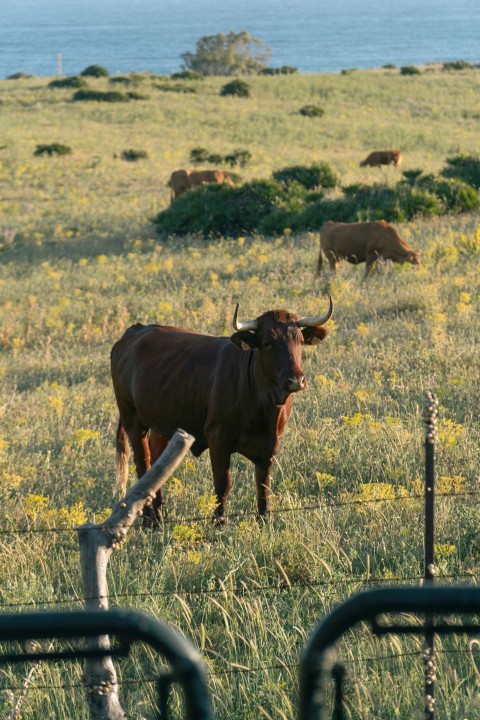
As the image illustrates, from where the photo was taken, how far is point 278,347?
610 centimetres

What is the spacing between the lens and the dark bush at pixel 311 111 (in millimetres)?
47281

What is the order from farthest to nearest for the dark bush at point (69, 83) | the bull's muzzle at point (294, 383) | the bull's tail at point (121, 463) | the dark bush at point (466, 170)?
the dark bush at point (69, 83)
the dark bush at point (466, 170)
the bull's tail at point (121, 463)
the bull's muzzle at point (294, 383)

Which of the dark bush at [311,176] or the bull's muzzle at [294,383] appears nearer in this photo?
the bull's muzzle at [294,383]

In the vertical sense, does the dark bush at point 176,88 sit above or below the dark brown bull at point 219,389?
above

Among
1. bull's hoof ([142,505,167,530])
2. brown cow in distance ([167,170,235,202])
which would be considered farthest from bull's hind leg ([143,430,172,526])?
brown cow in distance ([167,170,235,202])

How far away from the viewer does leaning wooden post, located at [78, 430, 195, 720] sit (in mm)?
3625

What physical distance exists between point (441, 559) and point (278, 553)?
0.92 metres

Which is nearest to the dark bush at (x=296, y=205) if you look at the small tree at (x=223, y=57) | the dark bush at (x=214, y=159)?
the dark bush at (x=214, y=159)

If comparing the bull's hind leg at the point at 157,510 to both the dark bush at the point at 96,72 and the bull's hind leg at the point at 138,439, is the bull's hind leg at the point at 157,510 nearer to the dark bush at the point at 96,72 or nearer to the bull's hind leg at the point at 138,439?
the bull's hind leg at the point at 138,439

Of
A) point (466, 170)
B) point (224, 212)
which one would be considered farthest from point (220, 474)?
point (466, 170)

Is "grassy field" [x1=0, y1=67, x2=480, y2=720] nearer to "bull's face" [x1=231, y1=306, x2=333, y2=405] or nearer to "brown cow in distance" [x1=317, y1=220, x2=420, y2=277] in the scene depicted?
"brown cow in distance" [x1=317, y1=220, x2=420, y2=277]

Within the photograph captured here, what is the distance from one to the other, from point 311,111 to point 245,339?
4294 cm

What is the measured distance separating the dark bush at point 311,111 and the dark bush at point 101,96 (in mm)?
9667

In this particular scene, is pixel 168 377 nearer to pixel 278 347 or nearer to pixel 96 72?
pixel 278 347
